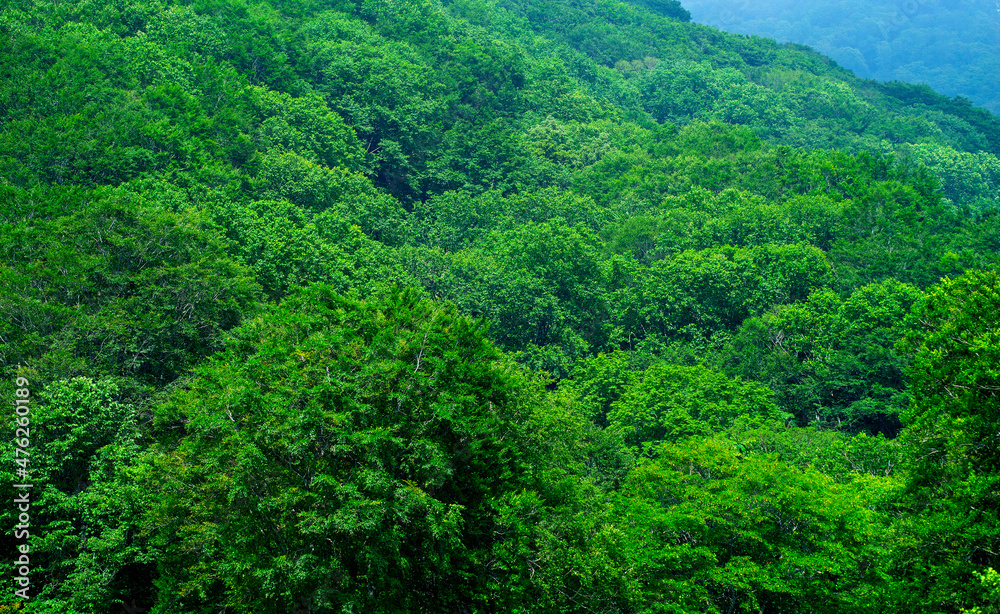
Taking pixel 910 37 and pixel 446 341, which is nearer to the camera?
pixel 446 341

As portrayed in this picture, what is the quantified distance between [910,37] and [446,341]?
654 ft

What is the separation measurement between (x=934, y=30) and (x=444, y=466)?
205 meters

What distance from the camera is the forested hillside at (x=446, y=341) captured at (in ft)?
53.5

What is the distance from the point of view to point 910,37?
17488 cm

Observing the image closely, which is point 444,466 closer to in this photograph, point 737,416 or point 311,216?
point 737,416

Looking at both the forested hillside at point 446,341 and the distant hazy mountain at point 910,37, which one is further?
the distant hazy mountain at point 910,37

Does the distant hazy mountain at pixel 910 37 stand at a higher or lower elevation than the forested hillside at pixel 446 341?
higher

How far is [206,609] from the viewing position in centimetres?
1717

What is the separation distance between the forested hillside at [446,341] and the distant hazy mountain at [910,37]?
10551cm

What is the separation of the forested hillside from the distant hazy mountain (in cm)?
10551

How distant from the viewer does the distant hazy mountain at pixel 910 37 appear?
504ft

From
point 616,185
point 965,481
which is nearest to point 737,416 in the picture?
point 965,481

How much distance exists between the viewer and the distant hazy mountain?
154 m

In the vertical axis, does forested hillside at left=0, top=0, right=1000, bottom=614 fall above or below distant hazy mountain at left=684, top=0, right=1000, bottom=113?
below
